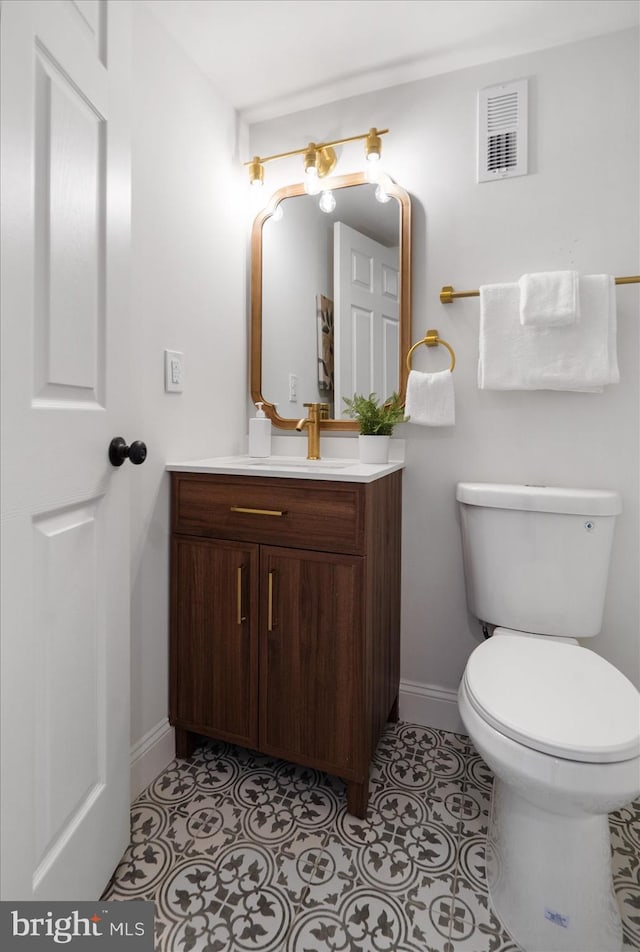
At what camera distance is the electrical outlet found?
1.51 m

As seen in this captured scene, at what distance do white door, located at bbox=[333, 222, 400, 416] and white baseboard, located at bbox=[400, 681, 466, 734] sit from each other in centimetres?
103

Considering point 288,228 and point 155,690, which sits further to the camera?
point 288,228

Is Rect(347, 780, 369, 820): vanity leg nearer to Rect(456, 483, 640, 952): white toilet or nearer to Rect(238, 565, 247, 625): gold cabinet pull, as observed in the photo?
Rect(456, 483, 640, 952): white toilet

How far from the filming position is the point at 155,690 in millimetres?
1511

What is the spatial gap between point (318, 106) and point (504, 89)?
636mm

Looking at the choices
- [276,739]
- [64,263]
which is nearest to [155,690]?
[276,739]

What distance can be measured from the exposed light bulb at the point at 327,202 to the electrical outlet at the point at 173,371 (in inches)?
29.0

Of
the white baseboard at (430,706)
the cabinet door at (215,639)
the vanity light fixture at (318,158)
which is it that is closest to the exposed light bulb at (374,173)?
the vanity light fixture at (318,158)

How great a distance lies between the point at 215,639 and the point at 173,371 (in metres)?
0.81

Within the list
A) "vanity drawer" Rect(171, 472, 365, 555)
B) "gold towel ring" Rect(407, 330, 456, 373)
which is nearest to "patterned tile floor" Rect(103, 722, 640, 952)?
"vanity drawer" Rect(171, 472, 365, 555)

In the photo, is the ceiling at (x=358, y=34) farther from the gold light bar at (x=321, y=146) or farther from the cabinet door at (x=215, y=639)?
the cabinet door at (x=215, y=639)

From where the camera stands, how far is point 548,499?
1.41 meters

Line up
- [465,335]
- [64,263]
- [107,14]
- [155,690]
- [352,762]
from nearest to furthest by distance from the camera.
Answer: [64,263], [107,14], [352,762], [155,690], [465,335]

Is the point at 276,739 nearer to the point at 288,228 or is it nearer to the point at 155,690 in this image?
the point at 155,690
